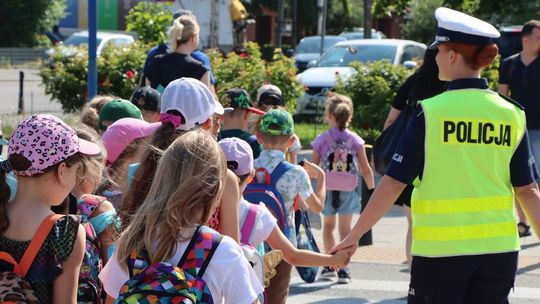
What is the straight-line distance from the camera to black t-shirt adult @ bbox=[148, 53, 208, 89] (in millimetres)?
9086

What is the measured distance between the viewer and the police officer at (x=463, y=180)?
4.64 m

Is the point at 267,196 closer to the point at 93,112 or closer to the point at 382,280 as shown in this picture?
the point at 93,112

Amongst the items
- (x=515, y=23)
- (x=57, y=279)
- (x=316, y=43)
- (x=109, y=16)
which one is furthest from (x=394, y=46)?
(x=109, y=16)

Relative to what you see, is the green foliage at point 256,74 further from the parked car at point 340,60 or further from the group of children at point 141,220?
the group of children at point 141,220

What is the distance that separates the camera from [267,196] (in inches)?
236

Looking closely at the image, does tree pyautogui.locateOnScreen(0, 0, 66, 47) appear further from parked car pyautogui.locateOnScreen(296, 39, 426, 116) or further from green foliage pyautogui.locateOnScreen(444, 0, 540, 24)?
parked car pyautogui.locateOnScreen(296, 39, 426, 116)

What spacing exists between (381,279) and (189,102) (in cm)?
444

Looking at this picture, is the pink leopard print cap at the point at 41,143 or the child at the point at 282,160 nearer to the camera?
the pink leopard print cap at the point at 41,143

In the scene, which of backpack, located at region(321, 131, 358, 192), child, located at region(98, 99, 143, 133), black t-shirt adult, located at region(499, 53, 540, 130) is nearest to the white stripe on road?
backpack, located at region(321, 131, 358, 192)

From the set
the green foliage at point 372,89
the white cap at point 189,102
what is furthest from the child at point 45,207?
the green foliage at point 372,89

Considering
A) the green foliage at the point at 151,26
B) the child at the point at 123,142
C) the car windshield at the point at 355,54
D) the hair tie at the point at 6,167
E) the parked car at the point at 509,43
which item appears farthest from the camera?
the car windshield at the point at 355,54

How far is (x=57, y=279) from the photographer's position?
381 cm

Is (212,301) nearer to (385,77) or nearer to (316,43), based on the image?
(385,77)

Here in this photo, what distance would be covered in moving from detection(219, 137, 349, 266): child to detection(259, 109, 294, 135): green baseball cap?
4.53 ft
